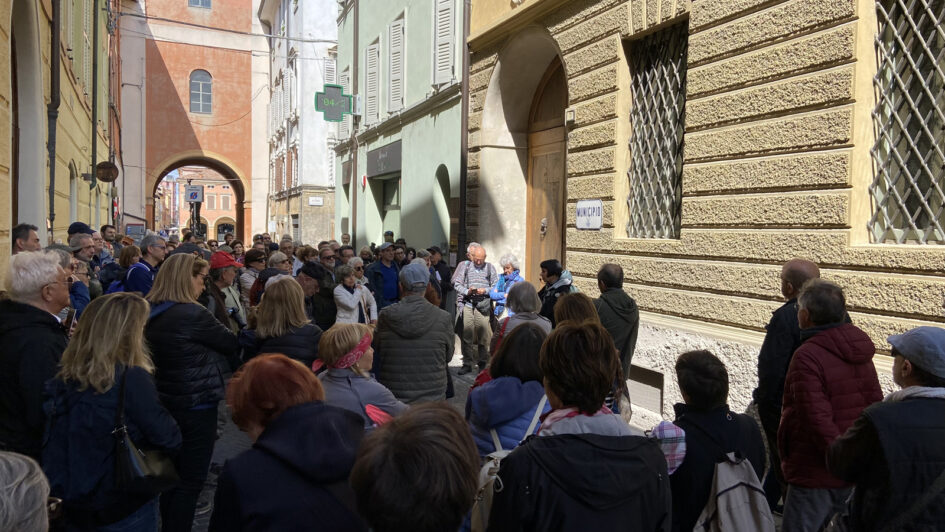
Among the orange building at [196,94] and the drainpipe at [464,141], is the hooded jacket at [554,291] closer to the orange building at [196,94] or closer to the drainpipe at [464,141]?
the drainpipe at [464,141]

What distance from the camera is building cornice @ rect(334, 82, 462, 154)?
12792 millimetres

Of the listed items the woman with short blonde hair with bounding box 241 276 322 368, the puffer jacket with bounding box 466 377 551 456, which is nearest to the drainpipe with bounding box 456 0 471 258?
the woman with short blonde hair with bounding box 241 276 322 368

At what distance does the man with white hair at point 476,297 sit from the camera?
367 inches

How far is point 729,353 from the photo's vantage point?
19.6ft

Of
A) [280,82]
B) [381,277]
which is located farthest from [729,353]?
[280,82]

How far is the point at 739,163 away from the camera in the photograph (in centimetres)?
603

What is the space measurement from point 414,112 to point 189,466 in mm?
11879

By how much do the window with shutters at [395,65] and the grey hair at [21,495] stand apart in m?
15.1

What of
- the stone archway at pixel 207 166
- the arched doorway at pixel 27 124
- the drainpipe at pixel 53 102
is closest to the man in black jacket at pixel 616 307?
the arched doorway at pixel 27 124

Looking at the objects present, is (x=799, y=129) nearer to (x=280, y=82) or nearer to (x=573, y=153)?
(x=573, y=153)

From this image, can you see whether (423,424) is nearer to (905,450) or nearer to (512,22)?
(905,450)

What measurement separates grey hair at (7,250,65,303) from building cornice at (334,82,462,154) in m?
9.69

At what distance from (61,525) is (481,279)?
6.78 metres

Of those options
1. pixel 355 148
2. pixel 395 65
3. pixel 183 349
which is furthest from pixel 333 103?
pixel 183 349
